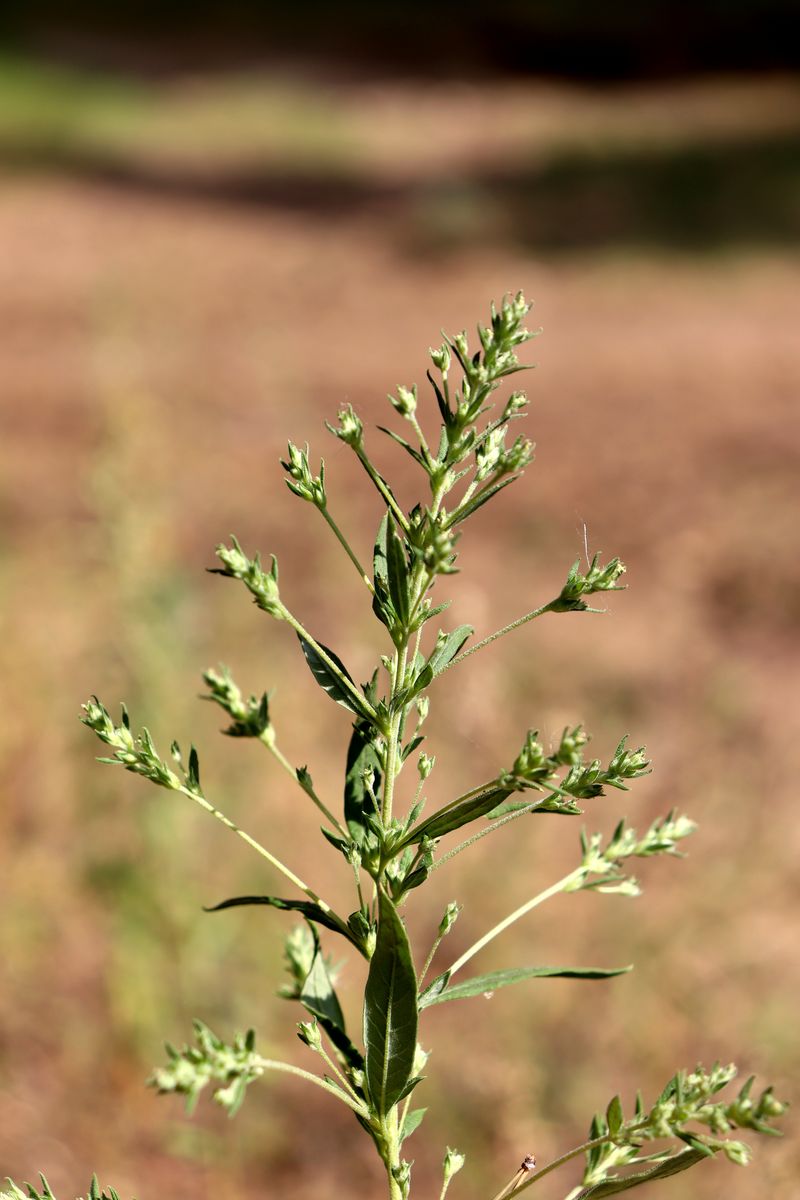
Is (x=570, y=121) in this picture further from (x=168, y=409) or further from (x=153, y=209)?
(x=168, y=409)

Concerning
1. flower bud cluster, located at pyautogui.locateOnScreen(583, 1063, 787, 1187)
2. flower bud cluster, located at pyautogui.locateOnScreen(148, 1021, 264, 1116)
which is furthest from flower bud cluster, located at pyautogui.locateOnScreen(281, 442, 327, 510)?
flower bud cluster, located at pyautogui.locateOnScreen(583, 1063, 787, 1187)

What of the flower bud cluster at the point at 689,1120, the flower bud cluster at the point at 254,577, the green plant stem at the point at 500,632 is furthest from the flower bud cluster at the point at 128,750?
the flower bud cluster at the point at 689,1120


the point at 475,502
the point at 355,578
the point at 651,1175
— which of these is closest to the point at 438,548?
the point at 475,502

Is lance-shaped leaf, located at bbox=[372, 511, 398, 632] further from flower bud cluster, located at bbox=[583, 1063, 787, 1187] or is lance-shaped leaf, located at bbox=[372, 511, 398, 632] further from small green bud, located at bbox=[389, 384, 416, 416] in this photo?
flower bud cluster, located at bbox=[583, 1063, 787, 1187]

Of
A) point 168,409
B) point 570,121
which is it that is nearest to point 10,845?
point 168,409

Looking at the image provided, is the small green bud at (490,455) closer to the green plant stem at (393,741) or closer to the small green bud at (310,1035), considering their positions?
the green plant stem at (393,741)
